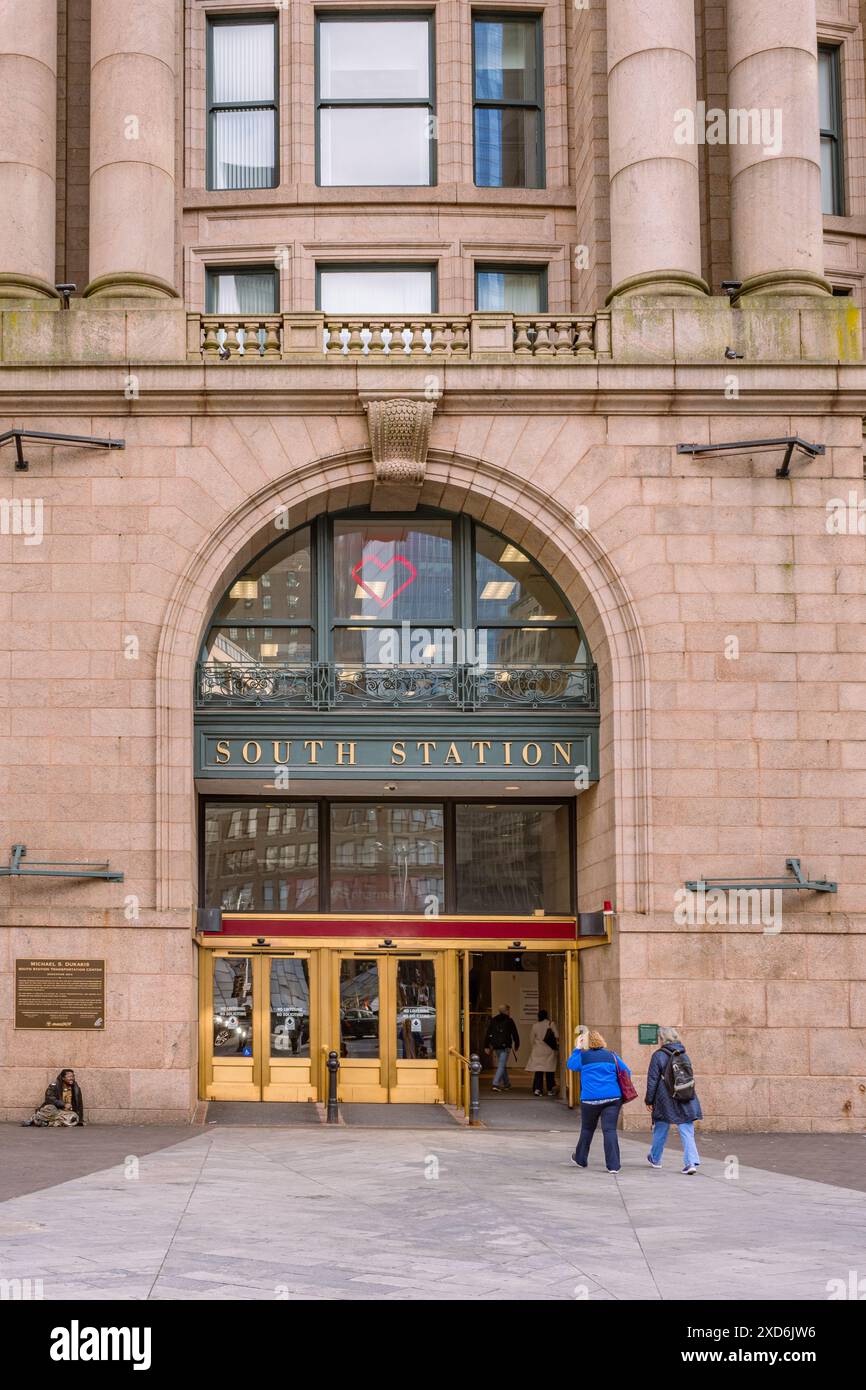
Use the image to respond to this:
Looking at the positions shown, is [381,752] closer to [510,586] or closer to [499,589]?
[499,589]

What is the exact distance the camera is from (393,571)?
24594mm

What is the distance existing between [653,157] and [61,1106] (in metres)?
16.1

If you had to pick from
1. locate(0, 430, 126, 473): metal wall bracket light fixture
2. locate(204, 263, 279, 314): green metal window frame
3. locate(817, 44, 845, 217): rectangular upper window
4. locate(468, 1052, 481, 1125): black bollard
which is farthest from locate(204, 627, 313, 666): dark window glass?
locate(817, 44, 845, 217): rectangular upper window

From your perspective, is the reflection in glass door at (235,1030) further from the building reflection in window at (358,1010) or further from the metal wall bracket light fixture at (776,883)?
the metal wall bracket light fixture at (776,883)

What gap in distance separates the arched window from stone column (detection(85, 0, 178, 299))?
4619mm

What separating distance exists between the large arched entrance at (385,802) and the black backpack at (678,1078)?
6926 millimetres

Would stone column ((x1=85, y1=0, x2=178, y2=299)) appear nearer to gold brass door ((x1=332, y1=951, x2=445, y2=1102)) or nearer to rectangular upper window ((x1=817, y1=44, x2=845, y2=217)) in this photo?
gold brass door ((x1=332, y1=951, x2=445, y2=1102))

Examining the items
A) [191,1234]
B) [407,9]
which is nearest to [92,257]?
[407,9]

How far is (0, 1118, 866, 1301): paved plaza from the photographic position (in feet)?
32.5

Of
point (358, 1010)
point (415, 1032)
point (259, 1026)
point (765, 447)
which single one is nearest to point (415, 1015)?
point (415, 1032)

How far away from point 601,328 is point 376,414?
11.9 ft

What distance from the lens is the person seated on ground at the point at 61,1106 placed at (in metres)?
20.9

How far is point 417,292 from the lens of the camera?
26953 millimetres

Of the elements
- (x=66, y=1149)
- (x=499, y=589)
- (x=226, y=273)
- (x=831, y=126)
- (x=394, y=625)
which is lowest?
(x=66, y=1149)
